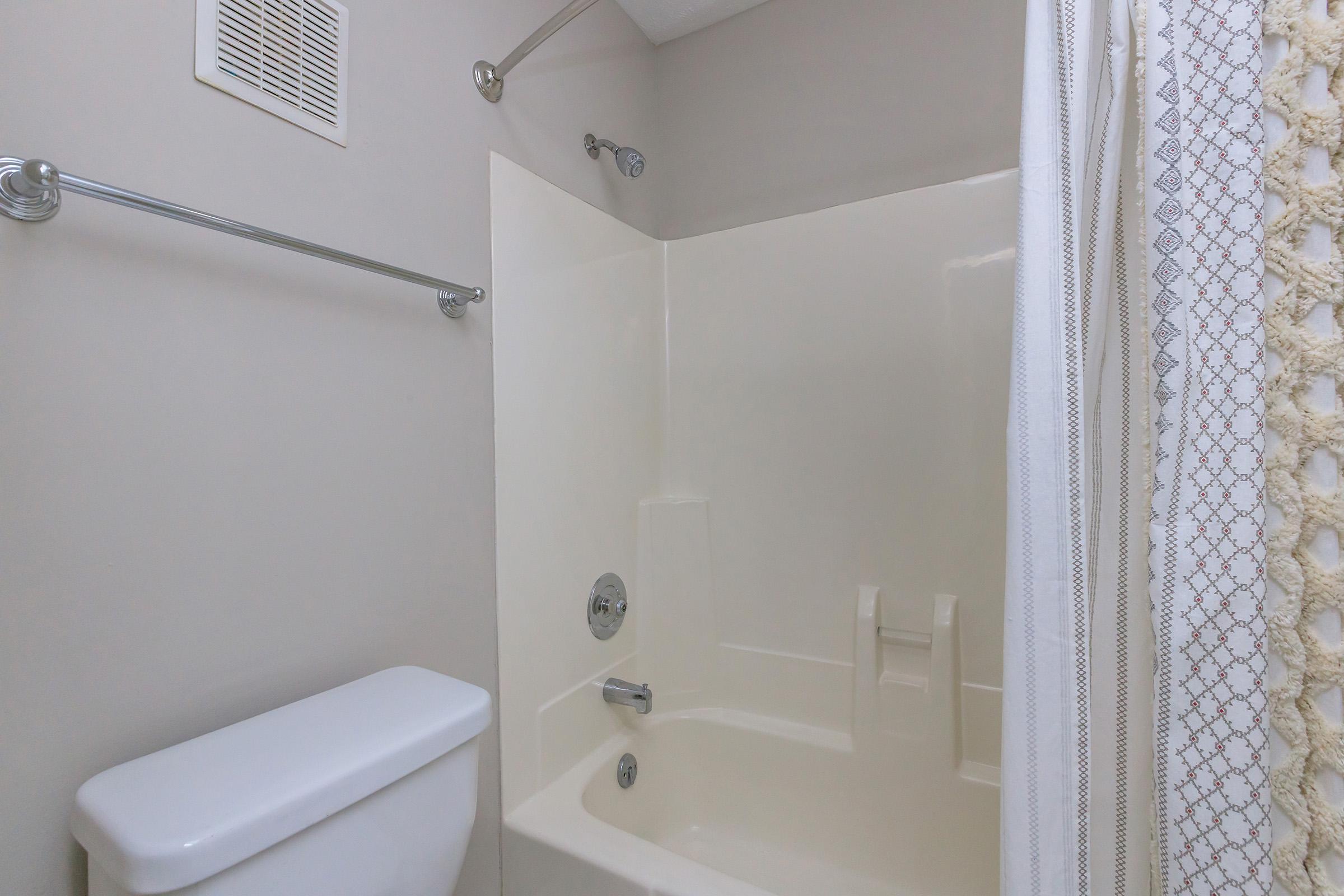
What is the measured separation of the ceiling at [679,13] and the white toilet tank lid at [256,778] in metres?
1.82

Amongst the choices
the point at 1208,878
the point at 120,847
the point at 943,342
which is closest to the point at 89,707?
the point at 120,847

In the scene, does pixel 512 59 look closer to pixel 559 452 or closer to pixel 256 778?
pixel 559 452

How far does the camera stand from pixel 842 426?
1.57 meters

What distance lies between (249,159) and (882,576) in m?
1.50

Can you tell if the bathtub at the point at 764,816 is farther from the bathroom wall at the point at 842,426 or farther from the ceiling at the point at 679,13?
the ceiling at the point at 679,13

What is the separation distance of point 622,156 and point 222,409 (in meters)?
1.09

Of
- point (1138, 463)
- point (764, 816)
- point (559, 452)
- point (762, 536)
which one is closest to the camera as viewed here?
point (1138, 463)

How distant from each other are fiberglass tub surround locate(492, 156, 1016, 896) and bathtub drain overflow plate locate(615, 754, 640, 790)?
0.02 metres

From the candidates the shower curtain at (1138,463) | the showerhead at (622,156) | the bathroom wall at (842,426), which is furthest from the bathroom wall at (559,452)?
the shower curtain at (1138,463)

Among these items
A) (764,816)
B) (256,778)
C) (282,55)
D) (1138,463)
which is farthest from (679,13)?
(764,816)

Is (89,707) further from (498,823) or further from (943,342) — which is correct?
(943,342)

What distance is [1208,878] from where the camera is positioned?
1.68 ft

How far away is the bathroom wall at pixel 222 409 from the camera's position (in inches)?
25.5

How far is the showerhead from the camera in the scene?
1498 millimetres
